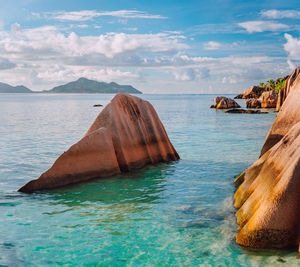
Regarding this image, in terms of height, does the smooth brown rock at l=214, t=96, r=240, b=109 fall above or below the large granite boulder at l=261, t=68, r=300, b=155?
above

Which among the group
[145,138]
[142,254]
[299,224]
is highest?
[145,138]

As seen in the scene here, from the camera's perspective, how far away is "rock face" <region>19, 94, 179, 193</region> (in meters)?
11.5

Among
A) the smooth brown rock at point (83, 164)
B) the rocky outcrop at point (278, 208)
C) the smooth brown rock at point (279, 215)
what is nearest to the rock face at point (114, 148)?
the smooth brown rock at point (83, 164)

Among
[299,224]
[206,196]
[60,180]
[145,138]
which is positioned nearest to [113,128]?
[145,138]

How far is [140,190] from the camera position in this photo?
37.2 ft

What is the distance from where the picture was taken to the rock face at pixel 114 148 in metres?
11.5

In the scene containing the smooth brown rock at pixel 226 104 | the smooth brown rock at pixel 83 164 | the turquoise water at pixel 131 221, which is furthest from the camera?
the smooth brown rock at pixel 226 104

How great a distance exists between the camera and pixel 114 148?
1340 cm

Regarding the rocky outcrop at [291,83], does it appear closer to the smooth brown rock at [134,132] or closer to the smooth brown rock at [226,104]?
the smooth brown rock at [134,132]

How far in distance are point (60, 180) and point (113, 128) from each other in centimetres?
312

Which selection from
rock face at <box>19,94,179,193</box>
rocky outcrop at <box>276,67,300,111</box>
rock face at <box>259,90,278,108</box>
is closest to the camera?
rocky outcrop at <box>276,67,300,111</box>

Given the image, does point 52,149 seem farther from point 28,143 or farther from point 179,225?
point 179,225

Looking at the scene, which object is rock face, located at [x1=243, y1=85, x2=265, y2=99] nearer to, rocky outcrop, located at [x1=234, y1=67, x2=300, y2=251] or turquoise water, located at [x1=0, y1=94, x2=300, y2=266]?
turquoise water, located at [x1=0, y1=94, x2=300, y2=266]

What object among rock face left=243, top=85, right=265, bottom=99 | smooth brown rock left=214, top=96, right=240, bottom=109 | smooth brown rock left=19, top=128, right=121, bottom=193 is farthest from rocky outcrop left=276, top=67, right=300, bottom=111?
rock face left=243, top=85, right=265, bottom=99
